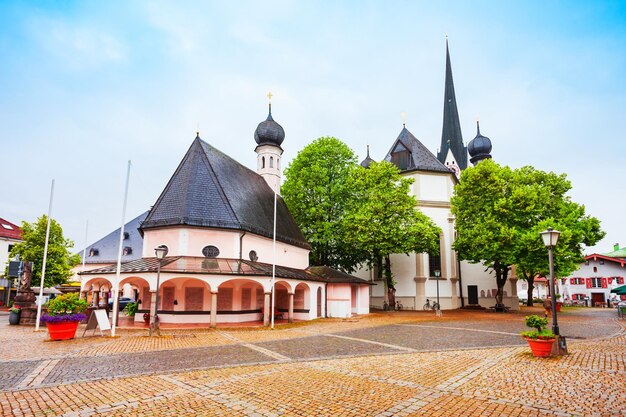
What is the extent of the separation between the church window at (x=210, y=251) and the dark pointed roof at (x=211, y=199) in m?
1.31

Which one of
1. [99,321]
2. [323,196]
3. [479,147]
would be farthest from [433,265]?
[99,321]

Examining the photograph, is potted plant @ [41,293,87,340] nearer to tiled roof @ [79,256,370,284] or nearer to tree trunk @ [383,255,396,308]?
tiled roof @ [79,256,370,284]

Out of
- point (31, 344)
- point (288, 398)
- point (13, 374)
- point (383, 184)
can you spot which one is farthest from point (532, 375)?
point (383, 184)

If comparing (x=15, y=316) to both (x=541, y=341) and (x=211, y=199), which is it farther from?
(x=541, y=341)

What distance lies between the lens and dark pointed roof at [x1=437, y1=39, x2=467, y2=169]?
54.6m

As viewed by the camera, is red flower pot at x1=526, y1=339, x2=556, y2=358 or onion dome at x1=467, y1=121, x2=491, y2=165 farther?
onion dome at x1=467, y1=121, x2=491, y2=165

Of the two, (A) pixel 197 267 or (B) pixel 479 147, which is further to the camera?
(B) pixel 479 147

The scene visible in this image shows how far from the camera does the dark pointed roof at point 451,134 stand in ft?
179

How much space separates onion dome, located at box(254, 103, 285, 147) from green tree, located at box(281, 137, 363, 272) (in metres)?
2.86

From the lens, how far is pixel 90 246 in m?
45.5

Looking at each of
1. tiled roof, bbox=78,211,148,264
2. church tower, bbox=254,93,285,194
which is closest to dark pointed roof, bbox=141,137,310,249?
church tower, bbox=254,93,285,194

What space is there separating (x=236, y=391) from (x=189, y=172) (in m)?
20.3

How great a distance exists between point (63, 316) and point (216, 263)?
808 cm

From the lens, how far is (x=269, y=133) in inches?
1491
